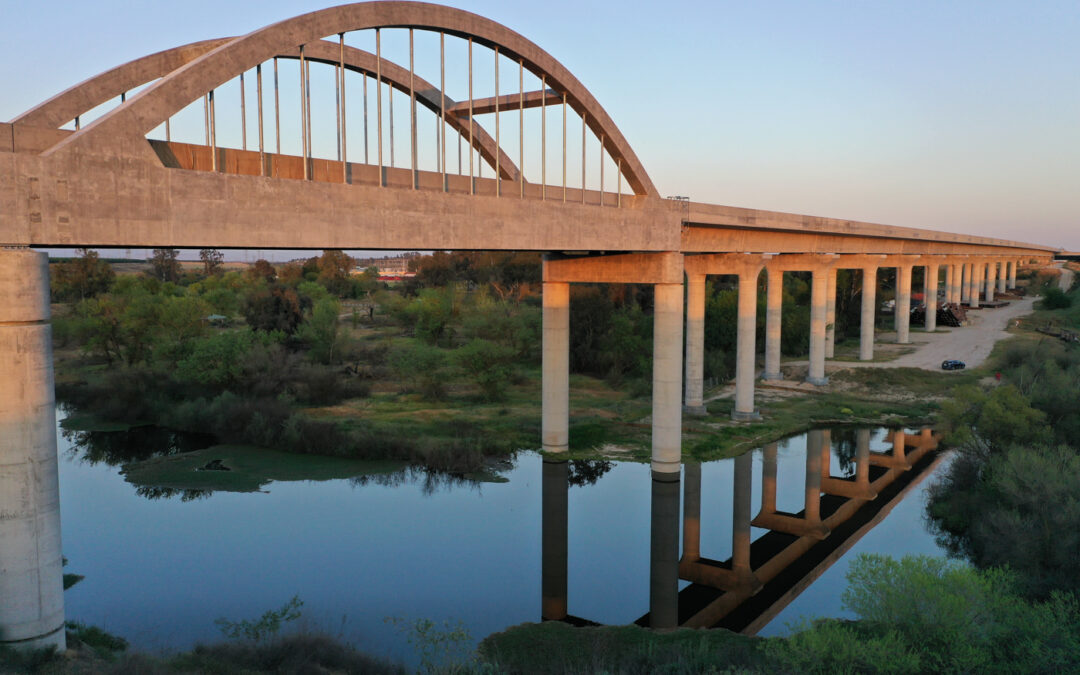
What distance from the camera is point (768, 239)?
36500 mm

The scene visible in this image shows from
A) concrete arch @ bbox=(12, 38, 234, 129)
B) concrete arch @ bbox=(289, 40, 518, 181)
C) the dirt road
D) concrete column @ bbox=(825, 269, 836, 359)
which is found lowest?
the dirt road

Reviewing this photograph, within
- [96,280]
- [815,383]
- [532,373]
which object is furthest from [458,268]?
[815,383]

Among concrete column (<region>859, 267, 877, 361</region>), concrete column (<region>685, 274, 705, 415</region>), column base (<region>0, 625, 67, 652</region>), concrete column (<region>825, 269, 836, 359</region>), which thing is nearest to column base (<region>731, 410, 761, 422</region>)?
concrete column (<region>685, 274, 705, 415</region>)

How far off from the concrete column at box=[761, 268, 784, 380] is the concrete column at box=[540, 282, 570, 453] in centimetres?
1846

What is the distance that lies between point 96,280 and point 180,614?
264 ft

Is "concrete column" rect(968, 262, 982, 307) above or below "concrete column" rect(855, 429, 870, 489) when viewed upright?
above

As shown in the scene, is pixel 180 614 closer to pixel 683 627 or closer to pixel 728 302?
pixel 683 627

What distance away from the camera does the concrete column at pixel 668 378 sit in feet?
90.5

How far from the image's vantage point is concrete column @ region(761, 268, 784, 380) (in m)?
44.3

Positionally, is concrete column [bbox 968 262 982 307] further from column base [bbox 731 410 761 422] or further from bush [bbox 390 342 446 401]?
bush [bbox 390 342 446 401]

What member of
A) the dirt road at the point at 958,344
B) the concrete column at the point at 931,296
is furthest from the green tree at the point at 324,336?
the concrete column at the point at 931,296

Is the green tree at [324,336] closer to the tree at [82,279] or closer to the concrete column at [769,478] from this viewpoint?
the concrete column at [769,478]

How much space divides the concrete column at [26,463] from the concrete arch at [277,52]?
7.45ft

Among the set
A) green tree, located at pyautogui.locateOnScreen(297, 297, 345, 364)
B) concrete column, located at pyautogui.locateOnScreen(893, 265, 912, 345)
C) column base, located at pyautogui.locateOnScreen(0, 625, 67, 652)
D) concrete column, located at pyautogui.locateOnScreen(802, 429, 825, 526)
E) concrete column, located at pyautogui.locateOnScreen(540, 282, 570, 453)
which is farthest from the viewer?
concrete column, located at pyautogui.locateOnScreen(893, 265, 912, 345)
